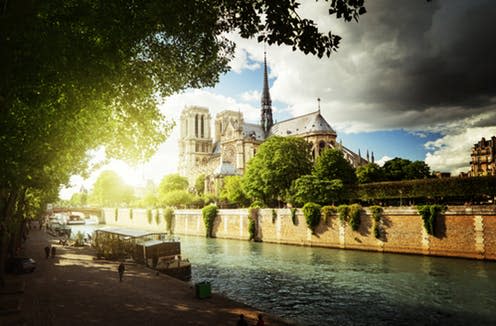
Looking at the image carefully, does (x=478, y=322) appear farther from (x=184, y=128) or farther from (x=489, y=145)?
(x=184, y=128)

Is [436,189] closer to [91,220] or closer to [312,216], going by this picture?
[312,216]

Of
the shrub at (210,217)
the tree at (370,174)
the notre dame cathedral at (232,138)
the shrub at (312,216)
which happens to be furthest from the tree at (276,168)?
the notre dame cathedral at (232,138)

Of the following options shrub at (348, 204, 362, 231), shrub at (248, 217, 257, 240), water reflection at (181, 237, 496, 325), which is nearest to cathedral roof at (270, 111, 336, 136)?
shrub at (248, 217, 257, 240)

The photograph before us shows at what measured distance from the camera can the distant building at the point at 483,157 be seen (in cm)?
9712

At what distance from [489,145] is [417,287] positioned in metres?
96.8

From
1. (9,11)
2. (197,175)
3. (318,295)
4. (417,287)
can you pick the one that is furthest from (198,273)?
(197,175)

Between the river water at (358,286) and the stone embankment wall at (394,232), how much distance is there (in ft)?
4.10

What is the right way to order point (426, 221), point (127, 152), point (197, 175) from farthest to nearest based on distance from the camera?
point (197, 175)
point (426, 221)
point (127, 152)

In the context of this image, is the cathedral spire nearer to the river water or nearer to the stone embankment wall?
the stone embankment wall

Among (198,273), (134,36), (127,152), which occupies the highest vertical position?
(134,36)

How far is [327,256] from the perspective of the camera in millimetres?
35406

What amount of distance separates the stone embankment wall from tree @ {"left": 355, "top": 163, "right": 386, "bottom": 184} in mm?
21793

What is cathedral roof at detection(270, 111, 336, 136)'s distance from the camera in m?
87.8

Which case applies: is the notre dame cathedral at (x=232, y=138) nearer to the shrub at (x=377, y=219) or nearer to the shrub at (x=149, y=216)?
the shrub at (x=149, y=216)
